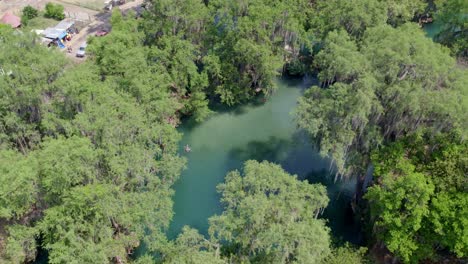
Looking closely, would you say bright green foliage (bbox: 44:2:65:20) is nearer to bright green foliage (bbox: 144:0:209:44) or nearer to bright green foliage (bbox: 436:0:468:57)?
bright green foliage (bbox: 144:0:209:44)

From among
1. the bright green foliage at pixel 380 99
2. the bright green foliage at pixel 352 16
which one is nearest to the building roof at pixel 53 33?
the bright green foliage at pixel 352 16

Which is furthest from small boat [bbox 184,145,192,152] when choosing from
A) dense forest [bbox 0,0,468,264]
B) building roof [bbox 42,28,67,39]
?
building roof [bbox 42,28,67,39]

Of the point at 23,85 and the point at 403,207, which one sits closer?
the point at 403,207

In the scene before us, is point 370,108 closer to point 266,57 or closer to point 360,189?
point 360,189

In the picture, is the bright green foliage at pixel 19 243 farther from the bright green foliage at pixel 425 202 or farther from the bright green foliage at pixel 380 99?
the bright green foliage at pixel 425 202

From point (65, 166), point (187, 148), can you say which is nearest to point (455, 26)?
point (187, 148)

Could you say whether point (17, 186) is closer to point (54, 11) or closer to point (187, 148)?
point (187, 148)
